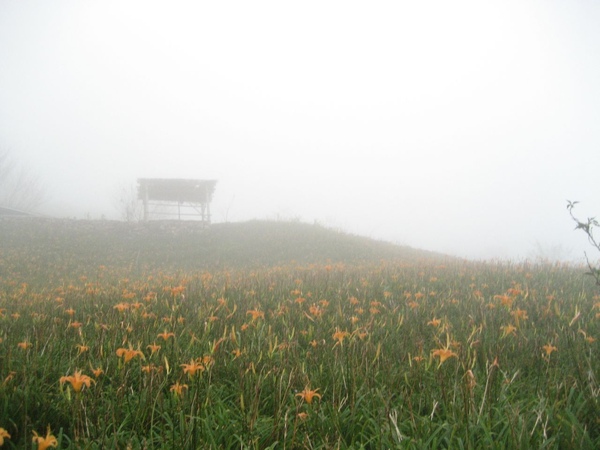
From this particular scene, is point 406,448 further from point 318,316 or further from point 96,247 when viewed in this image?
point 96,247

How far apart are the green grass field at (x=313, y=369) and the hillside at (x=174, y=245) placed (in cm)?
1222

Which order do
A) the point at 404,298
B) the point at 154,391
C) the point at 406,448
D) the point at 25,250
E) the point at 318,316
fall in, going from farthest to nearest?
the point at 25,250, the point at 404,298, the point at 318,316, the point at 154,391, the point at 406,448

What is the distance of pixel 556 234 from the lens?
90.1 metres

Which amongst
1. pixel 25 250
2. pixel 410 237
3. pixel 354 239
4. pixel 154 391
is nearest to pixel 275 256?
pixel 354 239

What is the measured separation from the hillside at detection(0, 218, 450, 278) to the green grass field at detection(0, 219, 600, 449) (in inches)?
481

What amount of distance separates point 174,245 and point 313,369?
71.0 ft

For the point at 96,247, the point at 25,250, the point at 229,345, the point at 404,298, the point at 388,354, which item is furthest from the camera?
the point at 96,247

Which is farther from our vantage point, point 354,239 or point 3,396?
point 354,239

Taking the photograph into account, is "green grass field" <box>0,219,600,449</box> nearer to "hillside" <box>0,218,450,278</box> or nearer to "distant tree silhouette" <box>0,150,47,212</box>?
"hillside" <box>0,218,450,278</box>

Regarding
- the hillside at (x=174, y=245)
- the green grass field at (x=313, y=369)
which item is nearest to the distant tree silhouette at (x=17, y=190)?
the hillside at (x=174, y=245)

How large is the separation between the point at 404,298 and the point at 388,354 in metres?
2.45

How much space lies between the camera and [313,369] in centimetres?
235

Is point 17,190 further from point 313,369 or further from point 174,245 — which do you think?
point 313,369

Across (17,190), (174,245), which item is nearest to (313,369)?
(174,245)
